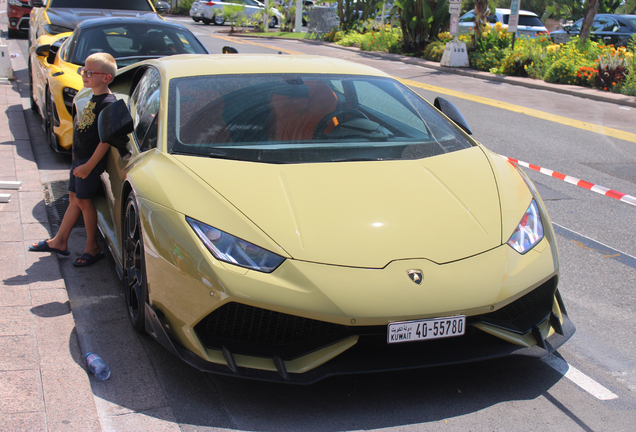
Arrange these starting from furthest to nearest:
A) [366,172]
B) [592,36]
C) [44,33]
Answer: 1. [592,36]
2. [44,33]
3. [366,172]

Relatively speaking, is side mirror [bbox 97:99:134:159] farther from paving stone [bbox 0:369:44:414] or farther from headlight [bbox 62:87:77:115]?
headlight [bbox 62:87:77:115]

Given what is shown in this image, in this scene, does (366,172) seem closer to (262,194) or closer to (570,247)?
(262,194)

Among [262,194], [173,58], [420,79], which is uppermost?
[173,58]

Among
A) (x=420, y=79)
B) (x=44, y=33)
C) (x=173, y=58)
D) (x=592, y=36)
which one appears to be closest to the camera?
(x=173, y=58)

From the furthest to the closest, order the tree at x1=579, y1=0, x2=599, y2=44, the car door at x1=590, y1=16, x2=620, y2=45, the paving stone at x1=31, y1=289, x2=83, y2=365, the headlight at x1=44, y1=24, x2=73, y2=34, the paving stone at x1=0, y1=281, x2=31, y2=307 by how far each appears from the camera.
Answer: the car door at x1=590, y1=16, x2=620, y2=45, the tree at x1=579, y1=0, x2=599, y2=44, the headlight at x1=44, y1=24, x2=73, y2=34, the paving stone at x1=0, y1=281, x2=31, y2=307, the paving stone at x1=31, y1=289, x2=83, y2=365

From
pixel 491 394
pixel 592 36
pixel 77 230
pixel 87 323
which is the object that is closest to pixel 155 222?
pixel 87 323

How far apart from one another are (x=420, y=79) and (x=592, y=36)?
8.41 meters

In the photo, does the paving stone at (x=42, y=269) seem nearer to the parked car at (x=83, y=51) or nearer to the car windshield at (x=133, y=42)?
the parked car at (x=83, y=51)

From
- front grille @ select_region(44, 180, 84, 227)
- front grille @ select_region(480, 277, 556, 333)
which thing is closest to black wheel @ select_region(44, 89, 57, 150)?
front grille @ select_region(44, 180, 84, 227)

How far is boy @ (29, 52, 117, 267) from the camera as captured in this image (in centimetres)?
443

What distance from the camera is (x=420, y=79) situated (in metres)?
17.2

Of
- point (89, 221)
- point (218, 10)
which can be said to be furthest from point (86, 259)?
point (218, 10)

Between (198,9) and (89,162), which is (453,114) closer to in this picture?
(89,162)

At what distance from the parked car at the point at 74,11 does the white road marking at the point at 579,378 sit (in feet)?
28.0
